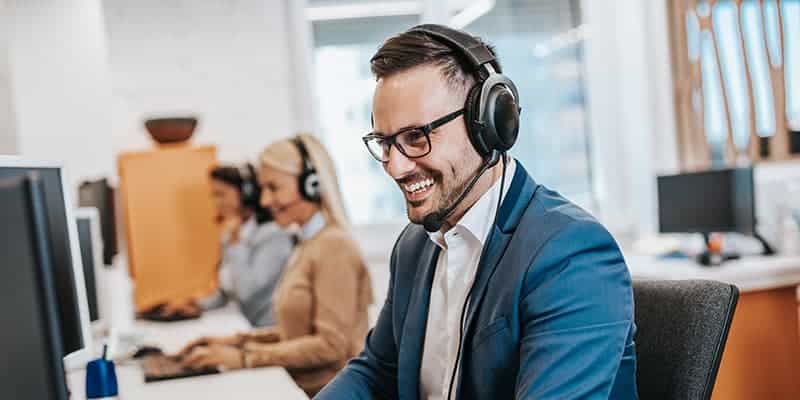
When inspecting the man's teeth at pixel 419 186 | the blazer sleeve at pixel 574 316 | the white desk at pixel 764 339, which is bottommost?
the white desk at pixel 764 339

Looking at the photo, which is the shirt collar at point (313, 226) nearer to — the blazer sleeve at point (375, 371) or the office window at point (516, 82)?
the blazer sleeve at point (375, 371)

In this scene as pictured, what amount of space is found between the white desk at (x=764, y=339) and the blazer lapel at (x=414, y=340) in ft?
5.50

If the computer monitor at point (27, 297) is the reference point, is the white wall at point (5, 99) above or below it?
above

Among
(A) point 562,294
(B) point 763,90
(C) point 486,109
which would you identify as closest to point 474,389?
(A) point 562,294

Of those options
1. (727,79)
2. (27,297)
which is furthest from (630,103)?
(27,297)

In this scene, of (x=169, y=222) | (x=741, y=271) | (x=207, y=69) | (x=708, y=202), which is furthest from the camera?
(x=207, y=69)

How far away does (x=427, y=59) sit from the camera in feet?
4.59

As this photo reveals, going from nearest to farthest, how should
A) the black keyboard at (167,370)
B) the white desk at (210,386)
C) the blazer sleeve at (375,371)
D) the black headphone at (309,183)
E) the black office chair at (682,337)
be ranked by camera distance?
the black office chair at (682,337) → the blazer sleeve at (375,371) → the white desk at (210,386) → the black keyboard at (167,370) → the black headphone at (309,183)

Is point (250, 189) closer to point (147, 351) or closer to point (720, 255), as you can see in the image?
point (147, 351)

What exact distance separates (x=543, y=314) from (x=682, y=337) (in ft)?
0.84

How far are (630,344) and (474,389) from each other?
24 cm

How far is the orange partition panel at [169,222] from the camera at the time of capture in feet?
13.1

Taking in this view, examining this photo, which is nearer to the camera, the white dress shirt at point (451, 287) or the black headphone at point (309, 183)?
the white dress shirt at point (451, 287)

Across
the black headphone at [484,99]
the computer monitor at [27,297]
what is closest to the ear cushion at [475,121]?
the black headphone at [484,99]
